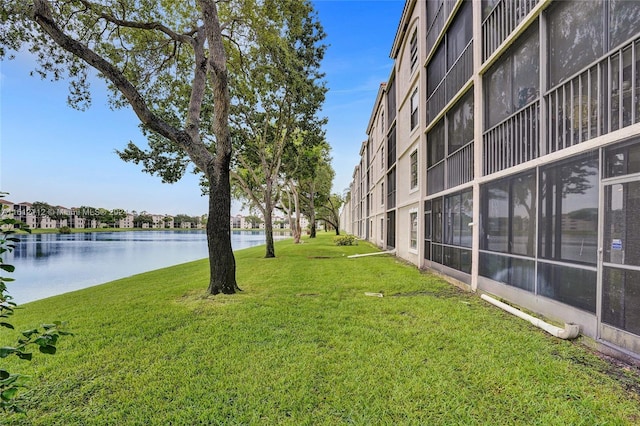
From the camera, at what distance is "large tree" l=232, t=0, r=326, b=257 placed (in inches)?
397

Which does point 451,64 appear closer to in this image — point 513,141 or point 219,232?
point 513,141

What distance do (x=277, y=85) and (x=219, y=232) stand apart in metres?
7.87

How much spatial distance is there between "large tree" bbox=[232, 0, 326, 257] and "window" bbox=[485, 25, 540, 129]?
20.9 feet

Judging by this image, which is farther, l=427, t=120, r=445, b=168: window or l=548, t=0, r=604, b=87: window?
l=427, t=120, r=445, b=168: window

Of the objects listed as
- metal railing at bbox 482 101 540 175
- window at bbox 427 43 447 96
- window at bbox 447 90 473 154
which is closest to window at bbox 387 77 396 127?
window at bbox 427 43 447 96

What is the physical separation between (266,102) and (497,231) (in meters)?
12.2

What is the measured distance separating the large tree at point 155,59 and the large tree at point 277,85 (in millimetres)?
1393

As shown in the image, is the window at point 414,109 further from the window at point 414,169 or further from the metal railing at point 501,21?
the metal railing at point 501,21

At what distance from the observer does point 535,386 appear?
3279 mm

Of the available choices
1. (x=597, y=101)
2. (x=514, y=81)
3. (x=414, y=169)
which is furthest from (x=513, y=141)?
(x=414, y=169)

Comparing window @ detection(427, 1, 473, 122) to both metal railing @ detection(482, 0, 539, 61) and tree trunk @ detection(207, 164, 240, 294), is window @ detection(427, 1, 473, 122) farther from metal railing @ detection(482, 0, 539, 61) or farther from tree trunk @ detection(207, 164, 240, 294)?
tree trunk @ detection(207, 164, 240, 294)

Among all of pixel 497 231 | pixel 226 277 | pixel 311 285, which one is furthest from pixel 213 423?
pixel 497 231

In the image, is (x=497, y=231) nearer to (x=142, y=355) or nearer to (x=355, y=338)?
(x=355, y=338)

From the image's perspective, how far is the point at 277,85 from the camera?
12703 mm
